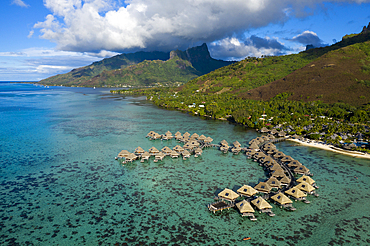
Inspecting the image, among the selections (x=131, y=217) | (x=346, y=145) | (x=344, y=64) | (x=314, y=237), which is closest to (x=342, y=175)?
(x=346, y=145)

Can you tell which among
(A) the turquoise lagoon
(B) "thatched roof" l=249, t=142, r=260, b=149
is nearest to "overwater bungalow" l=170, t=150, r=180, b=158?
(A) the turquoise lagoon

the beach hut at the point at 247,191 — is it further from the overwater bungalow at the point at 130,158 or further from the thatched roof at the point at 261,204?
the overwater bungalow at the point at 130,158

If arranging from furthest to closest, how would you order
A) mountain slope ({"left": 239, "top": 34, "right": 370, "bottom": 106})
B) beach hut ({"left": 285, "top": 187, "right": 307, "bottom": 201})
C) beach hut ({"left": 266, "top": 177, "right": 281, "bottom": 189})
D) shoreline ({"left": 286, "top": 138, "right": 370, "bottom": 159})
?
mountain slope ({"left": 239, "top": 34, "right": 370, "bottom": 106}) → shoreline ({"left": 286, "top": 138, "right": 370, "bottom": 159}) → beach hut ({"left": 266, "top": 177, "right": 281, "bottom": 189}) → beach hut ({"left": 285, "top": 187, "right": 307, "bottom": 201})

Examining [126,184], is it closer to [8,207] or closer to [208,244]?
[8,207]

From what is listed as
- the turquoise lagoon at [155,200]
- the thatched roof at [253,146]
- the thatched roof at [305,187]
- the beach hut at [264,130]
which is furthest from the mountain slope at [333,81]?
the thatched roof at [305,187]

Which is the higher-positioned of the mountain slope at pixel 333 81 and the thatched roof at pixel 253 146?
the mountain slope at pixel 333 81

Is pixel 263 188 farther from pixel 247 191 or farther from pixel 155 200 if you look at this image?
pixel 155 200

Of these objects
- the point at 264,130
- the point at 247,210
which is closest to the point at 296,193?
the point at 247,210

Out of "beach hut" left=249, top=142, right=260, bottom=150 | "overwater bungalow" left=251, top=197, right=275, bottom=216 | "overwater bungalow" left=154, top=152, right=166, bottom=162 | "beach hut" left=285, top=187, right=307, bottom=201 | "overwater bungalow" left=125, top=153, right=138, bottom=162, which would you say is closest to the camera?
"overwater bungalow" left=251, top=197, right=275, bottom=216

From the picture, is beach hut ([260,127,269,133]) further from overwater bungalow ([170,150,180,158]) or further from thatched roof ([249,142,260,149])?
overwater bungalow ([170,150,180,158])
